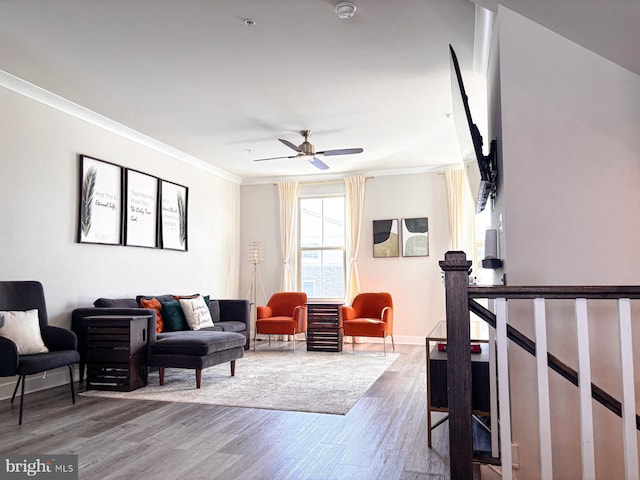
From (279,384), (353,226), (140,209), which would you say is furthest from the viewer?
(353,226)

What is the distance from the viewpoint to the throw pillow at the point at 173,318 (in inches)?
216

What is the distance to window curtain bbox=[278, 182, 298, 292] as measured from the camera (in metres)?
8.27

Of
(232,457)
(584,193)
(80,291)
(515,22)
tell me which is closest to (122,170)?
(80,291)

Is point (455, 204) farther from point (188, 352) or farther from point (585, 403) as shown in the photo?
point (585, 403)

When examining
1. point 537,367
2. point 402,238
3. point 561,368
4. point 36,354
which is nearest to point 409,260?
point 402,238

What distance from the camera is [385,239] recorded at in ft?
25.6

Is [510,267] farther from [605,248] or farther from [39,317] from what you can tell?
[39,317]

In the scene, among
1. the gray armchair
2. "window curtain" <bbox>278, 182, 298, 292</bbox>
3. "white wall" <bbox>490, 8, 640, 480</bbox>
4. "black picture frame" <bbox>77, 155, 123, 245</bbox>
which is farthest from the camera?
"window curtain" <bbox>278, 182, 298, 292</bbox>

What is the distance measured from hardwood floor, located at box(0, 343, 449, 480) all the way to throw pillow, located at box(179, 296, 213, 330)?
1.56 meters

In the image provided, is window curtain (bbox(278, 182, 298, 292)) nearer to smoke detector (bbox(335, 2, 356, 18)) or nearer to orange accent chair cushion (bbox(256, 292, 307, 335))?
orange accent chair cushion (bbox(256, 292, 307, 335))

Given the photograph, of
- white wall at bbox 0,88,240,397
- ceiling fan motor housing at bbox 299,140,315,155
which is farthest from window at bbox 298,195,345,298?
ceiling fan motor housing at bbox 299,140,315,155

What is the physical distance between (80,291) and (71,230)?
64 cm

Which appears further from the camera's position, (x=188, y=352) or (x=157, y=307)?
(x=157, y=307)

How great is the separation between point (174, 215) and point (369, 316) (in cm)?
319
